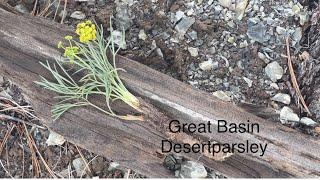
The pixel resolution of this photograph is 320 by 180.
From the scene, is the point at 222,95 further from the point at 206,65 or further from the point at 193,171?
the point at 193,171

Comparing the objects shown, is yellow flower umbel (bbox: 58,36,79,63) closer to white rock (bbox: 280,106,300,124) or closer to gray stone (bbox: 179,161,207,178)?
gray stone (bbox: 179,161,207,178)

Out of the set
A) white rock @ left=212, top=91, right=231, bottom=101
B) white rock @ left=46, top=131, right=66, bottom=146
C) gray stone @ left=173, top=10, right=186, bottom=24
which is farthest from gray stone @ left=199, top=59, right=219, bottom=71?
white rock @ left=46, top=131, right=66, bottom=146

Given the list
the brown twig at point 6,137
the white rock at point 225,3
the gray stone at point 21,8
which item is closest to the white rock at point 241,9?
the white rock at point 225,3

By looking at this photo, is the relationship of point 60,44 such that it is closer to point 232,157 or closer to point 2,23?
point 2,23

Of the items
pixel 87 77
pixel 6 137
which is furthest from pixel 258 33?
pixel 6 137

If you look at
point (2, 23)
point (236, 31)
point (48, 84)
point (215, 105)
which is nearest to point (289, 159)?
point (215, 105)

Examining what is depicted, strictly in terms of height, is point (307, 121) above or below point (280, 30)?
below

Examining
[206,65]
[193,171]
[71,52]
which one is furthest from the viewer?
[206,65]

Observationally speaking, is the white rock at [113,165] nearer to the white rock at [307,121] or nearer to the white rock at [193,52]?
the white rock at [193,52]
